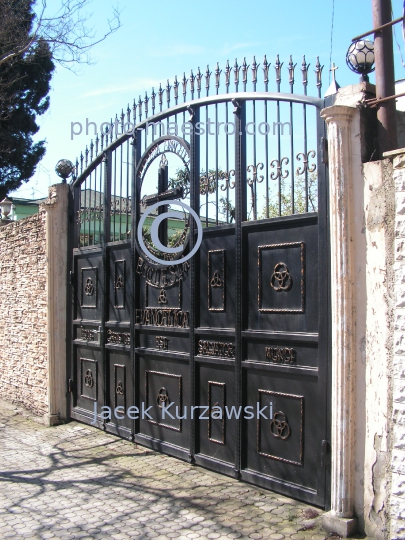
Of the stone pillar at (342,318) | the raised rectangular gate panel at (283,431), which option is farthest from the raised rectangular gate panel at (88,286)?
the stone pillar at (342,318)

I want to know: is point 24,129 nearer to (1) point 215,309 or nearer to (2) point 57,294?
(2) point 57,294

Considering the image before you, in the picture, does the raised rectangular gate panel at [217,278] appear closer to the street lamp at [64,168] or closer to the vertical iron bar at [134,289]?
the vertical iron bar at [134,289]

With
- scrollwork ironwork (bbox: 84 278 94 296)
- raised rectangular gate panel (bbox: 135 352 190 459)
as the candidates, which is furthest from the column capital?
scrollwork ironwork (bbox: 84 278 94 296)

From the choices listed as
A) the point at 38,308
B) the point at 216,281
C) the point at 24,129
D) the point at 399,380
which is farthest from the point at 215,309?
the point at 24,129

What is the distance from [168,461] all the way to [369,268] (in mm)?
3102

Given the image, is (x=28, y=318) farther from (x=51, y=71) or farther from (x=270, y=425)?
(x=51, y=71)

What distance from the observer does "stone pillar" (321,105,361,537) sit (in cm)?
385

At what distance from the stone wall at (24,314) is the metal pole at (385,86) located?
540 cm

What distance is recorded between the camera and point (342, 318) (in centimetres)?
391

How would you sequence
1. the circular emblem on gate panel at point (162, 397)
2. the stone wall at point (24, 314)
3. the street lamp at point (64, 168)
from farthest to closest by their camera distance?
the stone wall at point (24, 314) → the street lamp at point (64, 168) → the circular emblem on gate panel at point (162, 397)

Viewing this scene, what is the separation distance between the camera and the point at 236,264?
511 centimetres

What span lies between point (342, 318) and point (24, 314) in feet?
20.5

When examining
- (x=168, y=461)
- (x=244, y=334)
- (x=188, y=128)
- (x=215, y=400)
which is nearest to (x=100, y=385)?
(x=168, y=461)

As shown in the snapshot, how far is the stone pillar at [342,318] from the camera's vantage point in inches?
152
